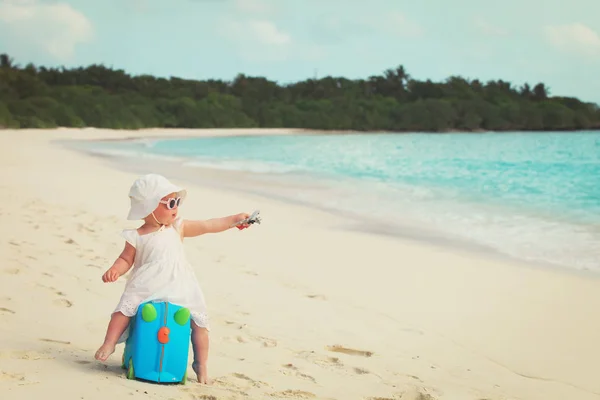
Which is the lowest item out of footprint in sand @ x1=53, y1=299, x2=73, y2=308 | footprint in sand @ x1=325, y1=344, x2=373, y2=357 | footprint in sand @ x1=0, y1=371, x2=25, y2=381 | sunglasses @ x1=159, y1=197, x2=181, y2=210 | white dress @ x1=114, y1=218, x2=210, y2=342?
footprint in sand @ x1=325, y1=344, x2=373, y2=357

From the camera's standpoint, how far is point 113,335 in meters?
2.53

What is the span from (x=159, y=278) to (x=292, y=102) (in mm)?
64686

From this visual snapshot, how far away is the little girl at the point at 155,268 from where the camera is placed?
8.30 ft

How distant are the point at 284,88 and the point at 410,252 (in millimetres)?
62535

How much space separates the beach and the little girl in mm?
153

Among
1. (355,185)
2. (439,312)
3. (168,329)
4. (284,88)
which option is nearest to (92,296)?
(168,329)

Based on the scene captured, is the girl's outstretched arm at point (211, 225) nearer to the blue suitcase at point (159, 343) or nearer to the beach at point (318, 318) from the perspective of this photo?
the blue suitcase at point (159, 343)

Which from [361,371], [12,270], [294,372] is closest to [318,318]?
[361,371]

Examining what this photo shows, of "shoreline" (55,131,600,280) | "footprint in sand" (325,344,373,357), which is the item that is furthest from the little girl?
"shoreline" (55,131,600,280)

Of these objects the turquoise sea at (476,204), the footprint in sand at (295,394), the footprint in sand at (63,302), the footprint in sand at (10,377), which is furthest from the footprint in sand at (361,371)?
the turquoise sea at (476,204)

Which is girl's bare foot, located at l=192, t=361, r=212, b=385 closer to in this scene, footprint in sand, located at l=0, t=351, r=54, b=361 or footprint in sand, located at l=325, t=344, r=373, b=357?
footprint in sand, located at l=0, t=351, r=54, b=361

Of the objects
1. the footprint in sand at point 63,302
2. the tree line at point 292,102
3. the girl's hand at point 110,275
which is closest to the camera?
the girl's hand at point 110,275

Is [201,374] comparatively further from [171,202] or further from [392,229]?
[392,229]

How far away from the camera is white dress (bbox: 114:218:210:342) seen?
2529 mm
